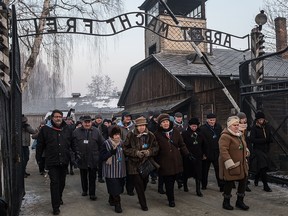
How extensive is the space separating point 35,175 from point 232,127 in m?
7.07

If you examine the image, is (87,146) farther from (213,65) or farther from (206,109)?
(213,65)

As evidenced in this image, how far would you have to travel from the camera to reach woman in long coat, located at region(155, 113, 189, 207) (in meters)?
6.62

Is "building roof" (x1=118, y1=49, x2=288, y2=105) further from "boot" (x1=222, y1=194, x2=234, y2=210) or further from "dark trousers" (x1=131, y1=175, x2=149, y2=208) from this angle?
"dark trousers" (x1=131, y1=175, x2=149, y2=208)

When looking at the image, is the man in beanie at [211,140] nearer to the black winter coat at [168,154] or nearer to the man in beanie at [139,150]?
the black winter coat at [168,154]

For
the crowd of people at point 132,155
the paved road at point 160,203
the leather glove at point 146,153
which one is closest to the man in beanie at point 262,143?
the paved road at point 160,203

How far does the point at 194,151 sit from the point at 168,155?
141 cm

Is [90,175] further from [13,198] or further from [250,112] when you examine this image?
[250,112]

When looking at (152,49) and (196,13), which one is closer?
(196,13)

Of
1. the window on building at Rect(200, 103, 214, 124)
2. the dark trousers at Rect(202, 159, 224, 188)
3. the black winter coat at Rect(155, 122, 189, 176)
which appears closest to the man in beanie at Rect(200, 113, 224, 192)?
the dark trousers at Rect(202, 159, 224, 188)

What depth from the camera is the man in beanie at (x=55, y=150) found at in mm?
6316

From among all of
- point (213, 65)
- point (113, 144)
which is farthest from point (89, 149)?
point (213, 65)

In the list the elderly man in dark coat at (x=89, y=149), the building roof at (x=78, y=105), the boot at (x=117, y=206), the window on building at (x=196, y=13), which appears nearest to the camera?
the boot at (x=117, y=206)

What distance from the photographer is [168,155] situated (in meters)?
6.64

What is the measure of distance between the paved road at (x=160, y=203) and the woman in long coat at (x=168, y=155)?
47 centimetres
